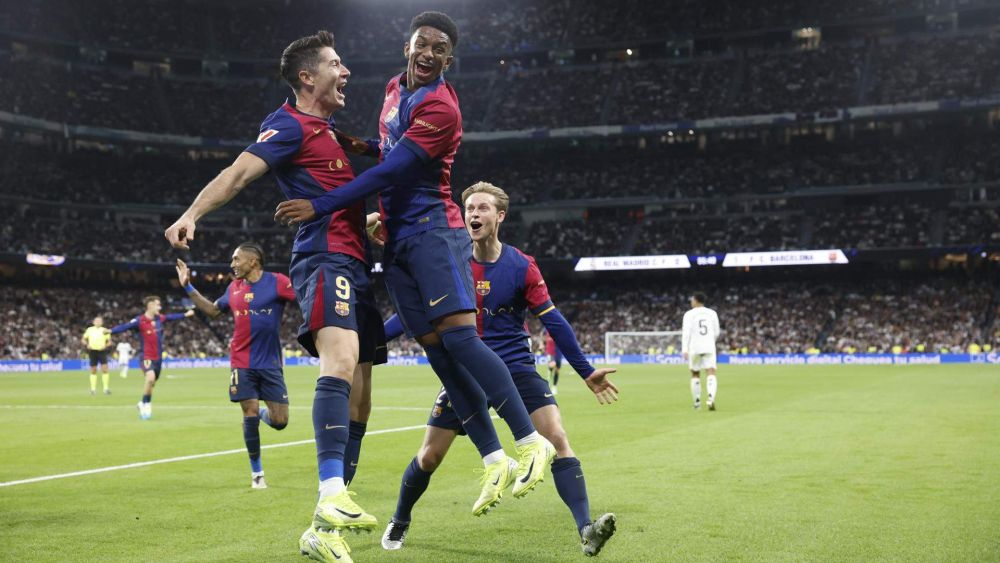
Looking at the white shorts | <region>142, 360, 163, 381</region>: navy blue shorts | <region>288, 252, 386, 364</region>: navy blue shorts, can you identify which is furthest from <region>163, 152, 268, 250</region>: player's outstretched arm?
<region>142, 360, 163, 381</region>: navy blue shorts

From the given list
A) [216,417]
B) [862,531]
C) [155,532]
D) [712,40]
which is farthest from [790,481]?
[712,40]

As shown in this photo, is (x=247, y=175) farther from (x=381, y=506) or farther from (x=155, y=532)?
(x=381, y=506)

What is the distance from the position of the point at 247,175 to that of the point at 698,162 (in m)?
63.5

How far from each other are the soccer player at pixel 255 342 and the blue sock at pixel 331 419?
4.98 metres

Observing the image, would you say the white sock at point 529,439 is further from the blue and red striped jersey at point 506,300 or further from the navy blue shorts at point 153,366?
the navy blue shorts at point 153,366

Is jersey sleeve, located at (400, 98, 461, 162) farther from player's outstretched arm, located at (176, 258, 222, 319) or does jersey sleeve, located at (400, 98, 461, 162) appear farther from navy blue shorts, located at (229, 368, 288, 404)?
navy blue shorts, located at (229, 368, 288, 404)

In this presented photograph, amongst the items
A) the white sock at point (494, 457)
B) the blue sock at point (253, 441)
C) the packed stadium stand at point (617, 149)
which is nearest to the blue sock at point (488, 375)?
the white sock at point (494, 457)

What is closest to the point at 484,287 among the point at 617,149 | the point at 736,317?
the point at 736,317

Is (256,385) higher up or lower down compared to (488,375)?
lower down

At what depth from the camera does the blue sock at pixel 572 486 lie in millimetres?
5848

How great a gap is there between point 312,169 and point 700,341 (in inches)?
591

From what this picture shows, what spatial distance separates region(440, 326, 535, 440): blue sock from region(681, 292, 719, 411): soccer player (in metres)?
14.4

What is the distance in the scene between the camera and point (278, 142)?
215 inches

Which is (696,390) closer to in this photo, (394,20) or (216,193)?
(216,193)
